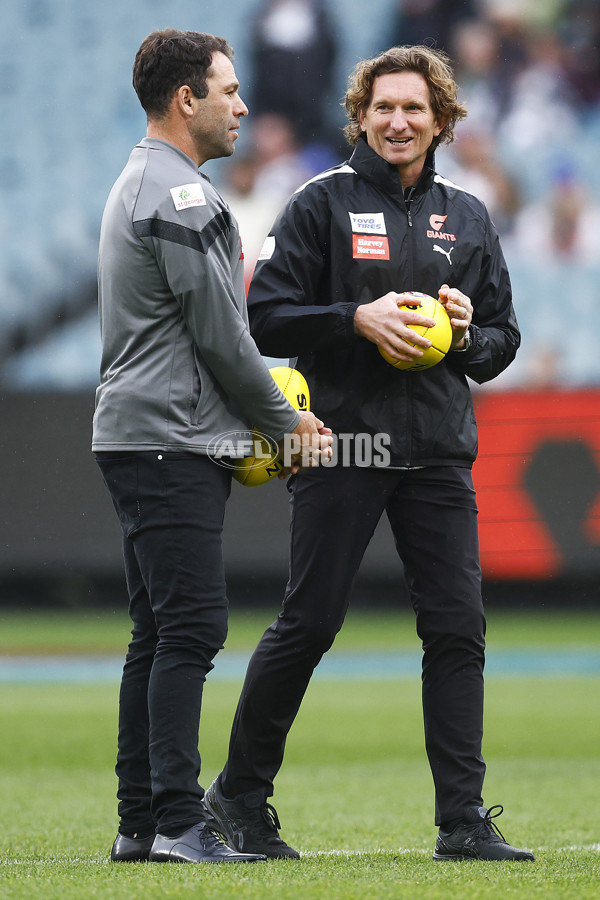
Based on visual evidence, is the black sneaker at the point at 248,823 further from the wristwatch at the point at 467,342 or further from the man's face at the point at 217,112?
the man's face at the point at 217,112

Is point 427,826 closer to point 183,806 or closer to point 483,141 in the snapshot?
point 183,806

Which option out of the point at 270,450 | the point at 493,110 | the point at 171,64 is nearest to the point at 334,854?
the point at 270,450

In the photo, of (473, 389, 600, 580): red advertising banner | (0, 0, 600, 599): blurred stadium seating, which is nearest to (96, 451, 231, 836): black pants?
(473, 389, 600, 580): red advertising banner

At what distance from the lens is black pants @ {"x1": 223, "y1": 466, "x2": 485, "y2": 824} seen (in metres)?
4.13

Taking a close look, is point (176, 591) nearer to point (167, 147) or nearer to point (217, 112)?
point (167, 147)

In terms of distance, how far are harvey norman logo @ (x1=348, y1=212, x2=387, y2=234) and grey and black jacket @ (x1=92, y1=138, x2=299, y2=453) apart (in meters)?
0.56

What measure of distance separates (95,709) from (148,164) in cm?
583

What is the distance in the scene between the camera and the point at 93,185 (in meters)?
16.2

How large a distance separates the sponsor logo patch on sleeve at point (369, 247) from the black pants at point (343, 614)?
665mm

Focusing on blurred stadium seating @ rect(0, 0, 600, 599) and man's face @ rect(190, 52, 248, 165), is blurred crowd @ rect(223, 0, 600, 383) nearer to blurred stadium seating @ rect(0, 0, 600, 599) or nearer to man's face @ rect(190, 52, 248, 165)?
blurred stadium seating @ rect(0, 0, 600, 599)

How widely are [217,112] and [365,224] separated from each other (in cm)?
62

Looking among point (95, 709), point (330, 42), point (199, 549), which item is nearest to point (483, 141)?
point (330, 42)

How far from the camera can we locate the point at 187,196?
12.2ft

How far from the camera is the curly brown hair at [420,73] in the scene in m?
4.35
